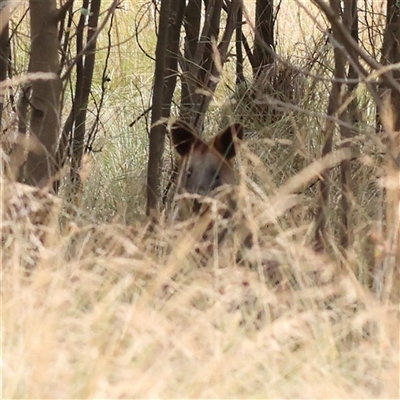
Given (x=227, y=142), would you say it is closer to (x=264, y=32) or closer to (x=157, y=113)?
(x=157, y=113)

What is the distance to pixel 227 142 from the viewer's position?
5.35 metres

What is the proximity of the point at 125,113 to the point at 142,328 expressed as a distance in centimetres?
503

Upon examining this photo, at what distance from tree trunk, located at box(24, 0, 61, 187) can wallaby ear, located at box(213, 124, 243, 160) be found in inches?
45.9

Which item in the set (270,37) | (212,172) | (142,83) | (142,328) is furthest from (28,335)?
(142,83)

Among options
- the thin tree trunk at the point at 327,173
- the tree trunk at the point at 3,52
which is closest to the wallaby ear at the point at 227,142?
the thin tree trunk at the point at 327,173

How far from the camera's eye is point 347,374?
2934mm

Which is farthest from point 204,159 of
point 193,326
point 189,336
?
point 189,336

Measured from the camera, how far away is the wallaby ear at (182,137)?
527 centimetres

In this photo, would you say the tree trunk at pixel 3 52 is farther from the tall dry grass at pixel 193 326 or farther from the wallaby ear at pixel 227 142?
the wallaby ear at pixel 227 142

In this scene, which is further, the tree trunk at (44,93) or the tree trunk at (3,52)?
the tree trunk at (3,52)

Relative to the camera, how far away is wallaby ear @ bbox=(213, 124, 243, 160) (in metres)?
5.25

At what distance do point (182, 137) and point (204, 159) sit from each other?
194 millimetres

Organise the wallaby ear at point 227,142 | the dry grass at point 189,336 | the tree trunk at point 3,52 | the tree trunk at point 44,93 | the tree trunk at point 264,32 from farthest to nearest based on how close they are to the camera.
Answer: the tree trunk at point 264,32 < the wallaby ear at point 227,142 < the tree trunk at point 3,52 < the tree trunk at point 44,93 < the dry grass at point 189,336

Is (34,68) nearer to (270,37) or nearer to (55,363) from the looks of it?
(55,363)
